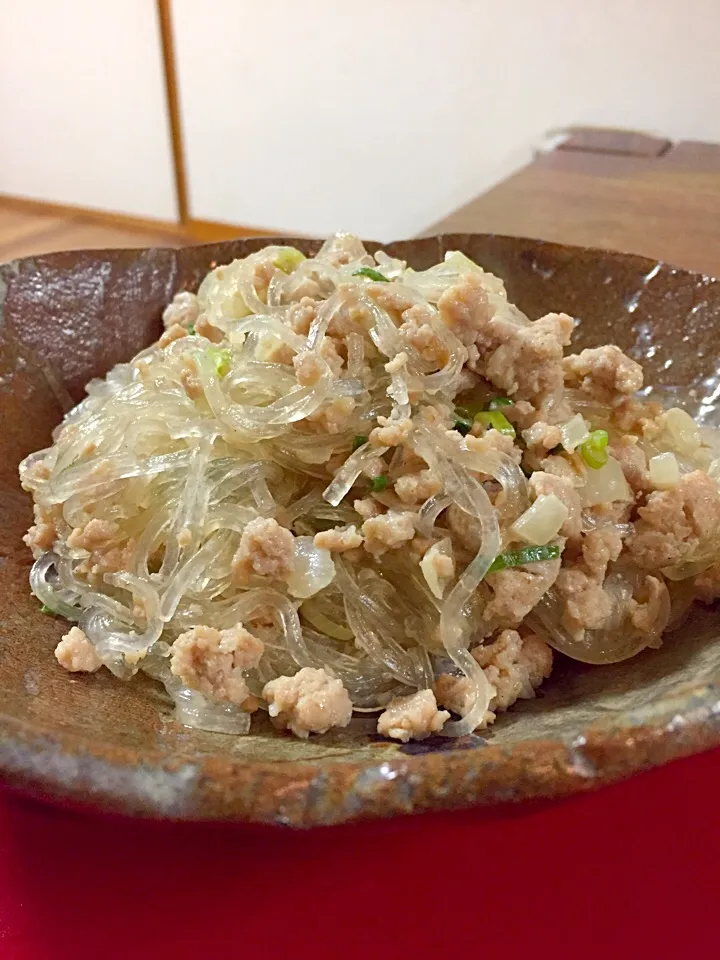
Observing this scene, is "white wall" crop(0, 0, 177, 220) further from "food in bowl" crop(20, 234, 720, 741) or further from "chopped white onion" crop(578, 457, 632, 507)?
"chopped white onion" crop(578, 457, 632, 507)

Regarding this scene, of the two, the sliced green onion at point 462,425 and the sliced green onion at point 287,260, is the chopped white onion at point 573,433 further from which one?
the sliced green onion at point 287,260

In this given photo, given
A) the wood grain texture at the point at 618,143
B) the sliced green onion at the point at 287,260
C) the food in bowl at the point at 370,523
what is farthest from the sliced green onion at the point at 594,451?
the wood grain texture at the point at 618,143

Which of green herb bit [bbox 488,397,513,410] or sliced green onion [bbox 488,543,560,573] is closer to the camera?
sliced green onion [bbox 488,543,560,573]

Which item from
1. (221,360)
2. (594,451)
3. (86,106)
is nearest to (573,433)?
(594,451)

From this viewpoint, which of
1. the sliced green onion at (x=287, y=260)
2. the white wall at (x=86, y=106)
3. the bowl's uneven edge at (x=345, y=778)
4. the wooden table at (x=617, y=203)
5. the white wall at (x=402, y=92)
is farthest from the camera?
the white wall at (x=86, y=106)

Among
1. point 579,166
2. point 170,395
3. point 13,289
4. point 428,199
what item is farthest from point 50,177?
point 170,395

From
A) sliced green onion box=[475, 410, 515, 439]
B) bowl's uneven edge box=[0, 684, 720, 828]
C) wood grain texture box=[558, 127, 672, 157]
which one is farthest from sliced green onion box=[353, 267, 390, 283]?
wood grain texture box=[558, 127, 672, 157]
